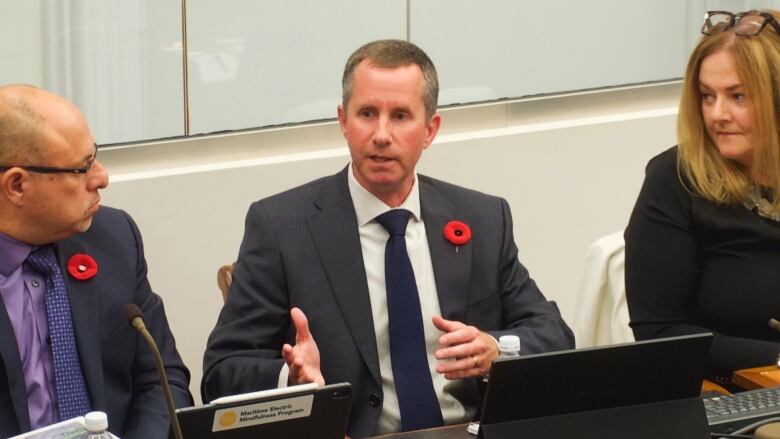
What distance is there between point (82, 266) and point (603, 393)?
124 cm

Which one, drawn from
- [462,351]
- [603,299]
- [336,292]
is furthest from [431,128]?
[603,299]

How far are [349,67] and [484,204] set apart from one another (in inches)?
19.3

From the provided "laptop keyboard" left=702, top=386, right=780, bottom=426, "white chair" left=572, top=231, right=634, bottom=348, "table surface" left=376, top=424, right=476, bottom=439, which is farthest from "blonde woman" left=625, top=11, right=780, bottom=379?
"table surface" left=376, top=424, right=476, bottom=439

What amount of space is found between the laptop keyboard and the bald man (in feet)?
3.88

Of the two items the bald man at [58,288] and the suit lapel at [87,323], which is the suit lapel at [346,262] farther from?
the suit lapel at [87,323]

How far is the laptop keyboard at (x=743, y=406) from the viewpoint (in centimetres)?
263

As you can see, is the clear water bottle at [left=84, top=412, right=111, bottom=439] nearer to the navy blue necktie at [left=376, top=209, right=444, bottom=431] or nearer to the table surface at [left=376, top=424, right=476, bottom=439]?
the table surface at [left=376, top=424, right=476, bottom=439]

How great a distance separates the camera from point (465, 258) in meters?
3.18

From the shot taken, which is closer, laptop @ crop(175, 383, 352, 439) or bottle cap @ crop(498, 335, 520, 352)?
laptop @ crop(175, 383, 352, 439)

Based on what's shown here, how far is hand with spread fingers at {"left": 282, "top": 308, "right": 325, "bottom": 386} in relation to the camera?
2779 millimetres

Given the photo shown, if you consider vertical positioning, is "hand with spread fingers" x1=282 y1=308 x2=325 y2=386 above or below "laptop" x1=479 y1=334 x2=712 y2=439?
below

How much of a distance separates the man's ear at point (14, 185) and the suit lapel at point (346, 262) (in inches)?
28.0

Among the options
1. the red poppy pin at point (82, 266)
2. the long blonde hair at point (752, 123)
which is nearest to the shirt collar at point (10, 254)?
the red poppy pin at point (82, 266)

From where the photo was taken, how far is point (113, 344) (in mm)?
2881
